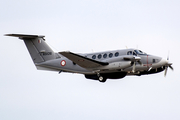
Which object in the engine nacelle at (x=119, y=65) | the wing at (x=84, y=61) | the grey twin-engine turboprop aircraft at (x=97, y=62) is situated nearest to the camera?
the wing at (x=84, y=61)

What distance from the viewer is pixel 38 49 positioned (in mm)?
34500

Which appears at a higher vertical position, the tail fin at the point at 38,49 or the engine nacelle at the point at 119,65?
the tail fin at the point at 38,49

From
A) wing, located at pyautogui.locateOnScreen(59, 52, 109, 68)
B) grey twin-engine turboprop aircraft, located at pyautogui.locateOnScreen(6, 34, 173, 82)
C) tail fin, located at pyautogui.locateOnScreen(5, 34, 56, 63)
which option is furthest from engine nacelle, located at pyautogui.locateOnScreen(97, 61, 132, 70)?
tail fin, located at pyautogui.locateOnScreen(5, 34, 56, 63)

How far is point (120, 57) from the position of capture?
101 feet

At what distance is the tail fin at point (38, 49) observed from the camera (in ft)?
113

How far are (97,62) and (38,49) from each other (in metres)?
6.77

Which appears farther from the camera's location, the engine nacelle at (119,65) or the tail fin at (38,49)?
the tail fin at (38,49)

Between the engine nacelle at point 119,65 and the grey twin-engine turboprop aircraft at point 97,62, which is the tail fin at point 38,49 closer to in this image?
the grey twin-engine turboprop aircraft at point 97,62

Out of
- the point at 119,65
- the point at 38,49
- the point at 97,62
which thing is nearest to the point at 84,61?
the point at 97,62

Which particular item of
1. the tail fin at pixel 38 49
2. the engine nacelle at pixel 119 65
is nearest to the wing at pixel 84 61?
the engine nacelle at pixel 119 65

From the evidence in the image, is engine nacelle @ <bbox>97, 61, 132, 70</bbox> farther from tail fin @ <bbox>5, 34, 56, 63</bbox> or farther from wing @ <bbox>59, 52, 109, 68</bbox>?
tail fin @ <bbox>5, 34, 56, 63</bbox>

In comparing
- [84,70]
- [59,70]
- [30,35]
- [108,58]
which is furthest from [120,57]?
[30,35]

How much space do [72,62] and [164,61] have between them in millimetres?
8171

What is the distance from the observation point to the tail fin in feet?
113
